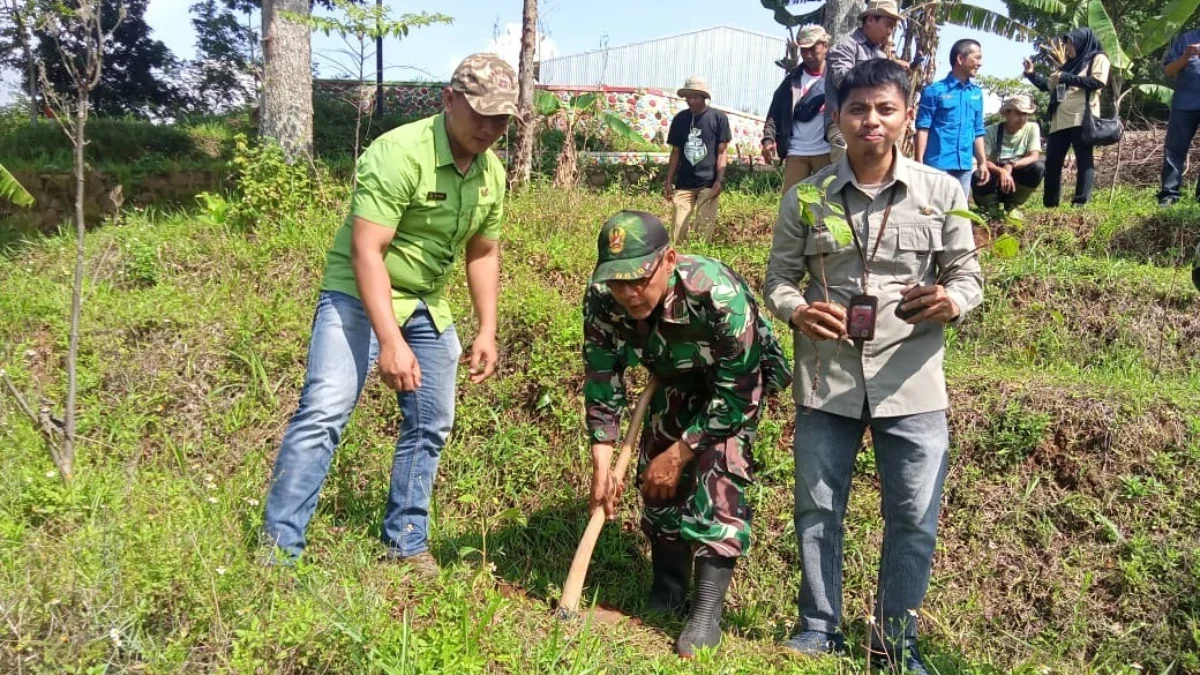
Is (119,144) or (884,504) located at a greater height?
(119,144)

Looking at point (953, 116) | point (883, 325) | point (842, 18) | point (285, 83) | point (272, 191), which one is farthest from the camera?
point (842, 18)

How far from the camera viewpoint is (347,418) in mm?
2770

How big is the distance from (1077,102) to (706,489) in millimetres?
5780

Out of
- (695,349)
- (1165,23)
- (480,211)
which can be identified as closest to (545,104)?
(1165,23)

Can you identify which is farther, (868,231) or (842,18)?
(842,18)

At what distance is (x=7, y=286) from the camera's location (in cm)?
540

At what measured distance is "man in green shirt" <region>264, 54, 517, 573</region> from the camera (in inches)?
104

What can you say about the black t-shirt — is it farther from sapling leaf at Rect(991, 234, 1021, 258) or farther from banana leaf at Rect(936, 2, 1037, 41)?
banana leaf at Rect(936, 2, 1037, 41)

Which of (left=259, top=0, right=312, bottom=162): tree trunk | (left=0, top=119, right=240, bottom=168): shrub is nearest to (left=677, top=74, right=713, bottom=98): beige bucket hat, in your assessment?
(left=259, top=0, right=312, bottom=162): tree trunk

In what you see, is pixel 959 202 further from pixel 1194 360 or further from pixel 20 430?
pixel 20 430

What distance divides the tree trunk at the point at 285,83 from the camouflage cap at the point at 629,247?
17.3 feet

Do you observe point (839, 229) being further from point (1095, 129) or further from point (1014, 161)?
point (1095, 129)

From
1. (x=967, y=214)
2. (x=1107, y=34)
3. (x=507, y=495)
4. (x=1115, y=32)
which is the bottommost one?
(x=507, y=495)

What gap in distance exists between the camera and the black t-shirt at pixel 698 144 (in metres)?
6.55
